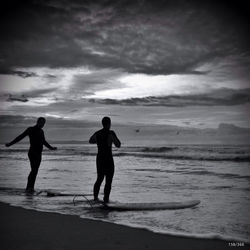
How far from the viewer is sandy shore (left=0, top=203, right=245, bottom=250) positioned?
10.3 feet

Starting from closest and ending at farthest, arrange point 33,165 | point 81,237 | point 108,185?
point 81,237
point 108,185
point 33,165

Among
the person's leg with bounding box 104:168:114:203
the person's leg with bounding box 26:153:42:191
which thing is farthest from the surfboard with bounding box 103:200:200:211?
the person's leg with bounding box 26:153:42:191

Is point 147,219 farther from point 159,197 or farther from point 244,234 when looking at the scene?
point 159,197

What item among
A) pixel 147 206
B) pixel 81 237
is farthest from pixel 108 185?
pixel 81 237

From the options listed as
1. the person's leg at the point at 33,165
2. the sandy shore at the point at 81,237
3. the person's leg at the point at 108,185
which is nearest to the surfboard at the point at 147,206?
the person's leg at the point at 108,185

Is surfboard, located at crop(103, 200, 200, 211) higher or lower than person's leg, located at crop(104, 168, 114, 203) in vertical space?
lower

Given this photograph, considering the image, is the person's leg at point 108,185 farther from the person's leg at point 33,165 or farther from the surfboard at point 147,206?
the person's leg at point 33,165

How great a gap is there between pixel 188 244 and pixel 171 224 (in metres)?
1.06

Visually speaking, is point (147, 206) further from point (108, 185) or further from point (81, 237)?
point (81, 237)

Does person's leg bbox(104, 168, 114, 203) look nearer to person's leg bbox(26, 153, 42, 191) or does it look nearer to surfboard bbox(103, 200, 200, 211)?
surfboard bbox(103, 200, 200, 211)

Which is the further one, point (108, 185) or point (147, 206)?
point (108, 185)

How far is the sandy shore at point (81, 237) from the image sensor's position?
10.3ft

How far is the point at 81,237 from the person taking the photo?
3.42 meters

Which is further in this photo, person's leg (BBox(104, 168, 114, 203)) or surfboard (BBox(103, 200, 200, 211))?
person's leg (BBox(104, 168, 114, 203))
